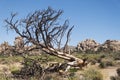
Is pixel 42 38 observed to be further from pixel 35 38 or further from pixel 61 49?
pixel 61 49

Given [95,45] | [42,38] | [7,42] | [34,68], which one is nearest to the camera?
[34,68]

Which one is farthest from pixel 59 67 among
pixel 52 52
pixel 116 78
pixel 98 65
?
pixel 116 78

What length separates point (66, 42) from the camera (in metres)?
21.4

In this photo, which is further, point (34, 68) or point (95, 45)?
point (95, 45)

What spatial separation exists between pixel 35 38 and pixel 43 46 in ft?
2.90

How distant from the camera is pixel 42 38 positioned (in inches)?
799

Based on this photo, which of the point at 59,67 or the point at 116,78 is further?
the point at 59,67

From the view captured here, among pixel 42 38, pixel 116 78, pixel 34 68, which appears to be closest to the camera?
pixel 116 78

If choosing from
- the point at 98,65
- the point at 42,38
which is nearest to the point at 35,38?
the point at 42,38

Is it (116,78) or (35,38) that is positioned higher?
(35,38)

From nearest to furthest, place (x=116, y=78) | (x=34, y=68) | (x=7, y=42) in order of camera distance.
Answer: (x=116, y=78) < (x=34, y=68) < (x=7, y=42)

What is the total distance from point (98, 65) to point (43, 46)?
16.9ft

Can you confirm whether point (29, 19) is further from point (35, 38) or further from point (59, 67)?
point (59, 67)

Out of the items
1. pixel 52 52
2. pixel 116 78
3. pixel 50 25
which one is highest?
pixel 50 25
